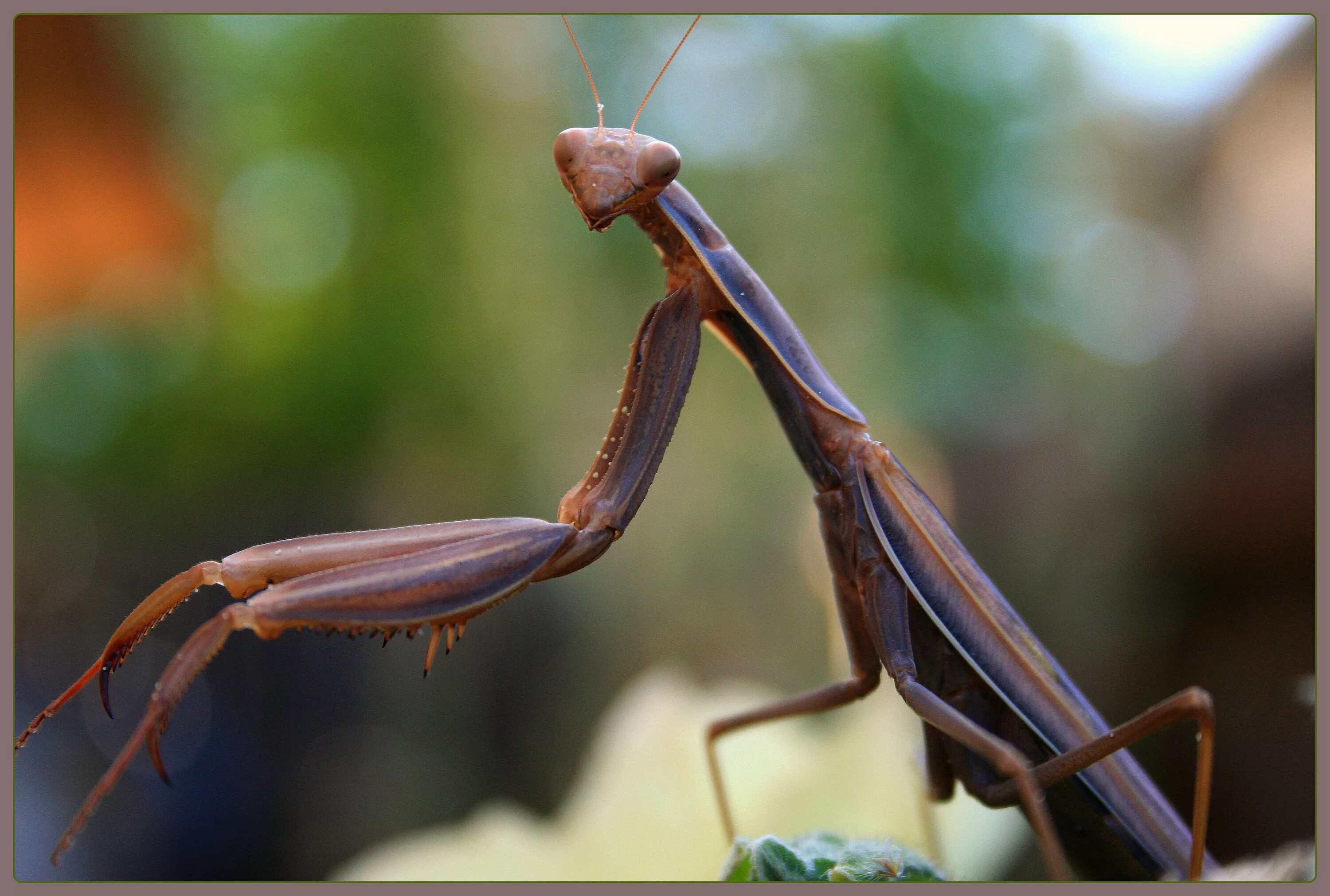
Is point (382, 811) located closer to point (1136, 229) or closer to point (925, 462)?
point (925, 462)

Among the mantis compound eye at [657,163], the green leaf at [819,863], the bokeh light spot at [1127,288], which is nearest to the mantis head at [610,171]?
the mantis compound eye at [657,163]

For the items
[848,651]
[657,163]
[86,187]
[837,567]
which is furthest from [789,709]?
[86,187]

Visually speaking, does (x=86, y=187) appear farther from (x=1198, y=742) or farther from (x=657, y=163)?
(x=1198, y=742)

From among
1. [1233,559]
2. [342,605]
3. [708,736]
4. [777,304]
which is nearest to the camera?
[342,605]

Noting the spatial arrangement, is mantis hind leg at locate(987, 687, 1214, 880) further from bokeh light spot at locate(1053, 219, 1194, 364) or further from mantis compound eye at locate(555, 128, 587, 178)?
bokeh light spot at locate(1053, 219, 1194, 364)

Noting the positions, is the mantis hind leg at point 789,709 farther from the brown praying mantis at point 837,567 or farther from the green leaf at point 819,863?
the green leaf at point 819,863

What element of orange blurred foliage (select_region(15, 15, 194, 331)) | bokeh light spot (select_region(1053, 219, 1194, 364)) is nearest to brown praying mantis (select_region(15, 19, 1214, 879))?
orange blurred foliage (select_region(15, 15, 194, 331))

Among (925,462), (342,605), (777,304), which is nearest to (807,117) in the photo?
(925,462)

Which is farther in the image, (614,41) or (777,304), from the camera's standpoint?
(614,41)
